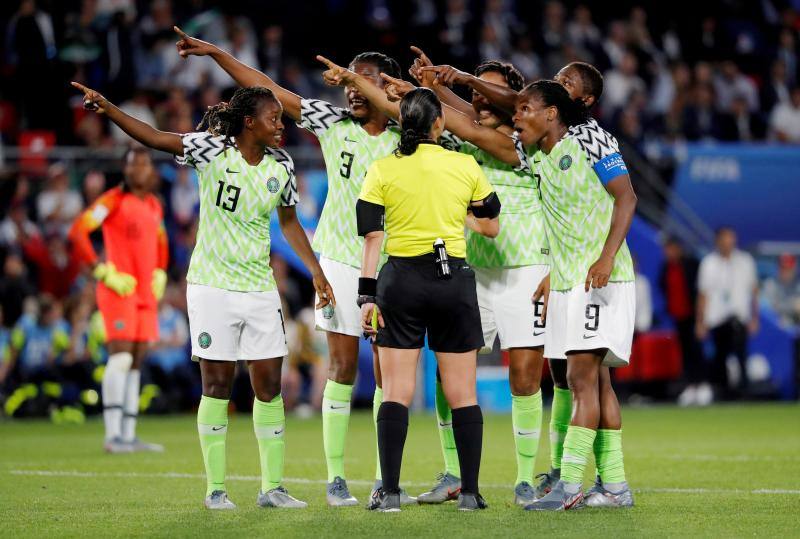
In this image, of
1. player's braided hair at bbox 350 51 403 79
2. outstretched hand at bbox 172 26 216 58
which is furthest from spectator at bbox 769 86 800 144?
outstretched hand at bbox 172 26 216 58

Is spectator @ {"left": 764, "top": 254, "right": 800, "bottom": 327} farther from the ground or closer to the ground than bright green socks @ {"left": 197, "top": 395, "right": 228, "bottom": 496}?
farther from the ground

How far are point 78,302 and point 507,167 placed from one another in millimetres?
9428

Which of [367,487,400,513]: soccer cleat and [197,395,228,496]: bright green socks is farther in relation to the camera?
[197,395,228,496]: bright green socks

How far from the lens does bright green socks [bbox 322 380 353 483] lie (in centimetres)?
814

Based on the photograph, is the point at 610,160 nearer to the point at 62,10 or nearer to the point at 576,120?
the point at 576,120

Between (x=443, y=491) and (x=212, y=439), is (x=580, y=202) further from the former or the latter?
(x=212, y=439)

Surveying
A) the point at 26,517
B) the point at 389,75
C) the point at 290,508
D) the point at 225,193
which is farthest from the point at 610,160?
the point at 26,517

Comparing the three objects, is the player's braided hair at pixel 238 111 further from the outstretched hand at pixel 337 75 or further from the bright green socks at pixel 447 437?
the bright green socks at pixel 447 437

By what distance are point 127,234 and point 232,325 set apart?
189 inches

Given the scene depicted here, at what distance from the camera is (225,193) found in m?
7.89

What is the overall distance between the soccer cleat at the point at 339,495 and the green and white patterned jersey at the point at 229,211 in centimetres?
122

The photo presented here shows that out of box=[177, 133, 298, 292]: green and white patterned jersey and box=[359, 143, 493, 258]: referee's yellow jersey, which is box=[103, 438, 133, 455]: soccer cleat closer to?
box=[177, 133, 298, 292]: green and white patterned jersey

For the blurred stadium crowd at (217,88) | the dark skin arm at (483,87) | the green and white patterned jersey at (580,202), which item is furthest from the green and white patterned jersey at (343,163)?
the blurred stadium crowd at (217,88)

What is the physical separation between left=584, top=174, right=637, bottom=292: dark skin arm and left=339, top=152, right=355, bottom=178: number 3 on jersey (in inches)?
64.4
